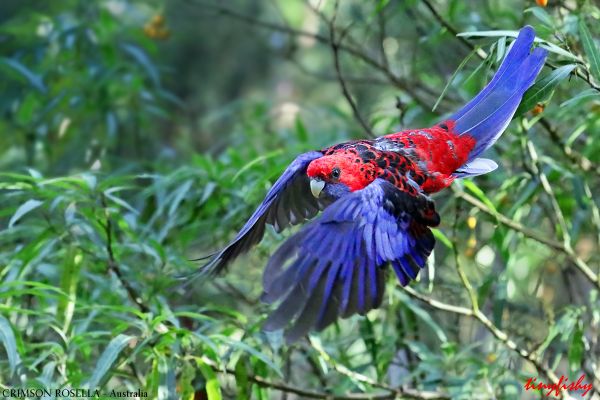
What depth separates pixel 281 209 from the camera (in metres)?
2.64

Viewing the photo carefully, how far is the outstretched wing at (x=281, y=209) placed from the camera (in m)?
2.40

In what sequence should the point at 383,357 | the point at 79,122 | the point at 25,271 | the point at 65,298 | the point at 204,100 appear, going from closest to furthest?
the point at 65,298, the point at 25,271, the point at 383,357, the point at 79,122, the point at 204,100

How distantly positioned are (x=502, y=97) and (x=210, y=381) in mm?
999

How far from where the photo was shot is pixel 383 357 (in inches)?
108

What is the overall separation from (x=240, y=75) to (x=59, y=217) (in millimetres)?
2961

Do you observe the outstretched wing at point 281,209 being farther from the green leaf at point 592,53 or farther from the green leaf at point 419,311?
the green leaf at point 592,53

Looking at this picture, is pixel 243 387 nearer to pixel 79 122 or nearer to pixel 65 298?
pixel 65 298

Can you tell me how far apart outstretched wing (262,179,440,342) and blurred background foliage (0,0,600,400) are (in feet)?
0.80

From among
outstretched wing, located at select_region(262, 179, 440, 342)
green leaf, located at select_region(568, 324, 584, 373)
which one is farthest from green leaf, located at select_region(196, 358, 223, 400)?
green leaf, located at select_region(568, 324, 584, 373)

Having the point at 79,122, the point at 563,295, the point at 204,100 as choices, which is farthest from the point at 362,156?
the point at 204,100

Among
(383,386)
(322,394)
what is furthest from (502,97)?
(322,394)

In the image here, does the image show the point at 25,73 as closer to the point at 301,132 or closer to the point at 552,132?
the point at 301,132

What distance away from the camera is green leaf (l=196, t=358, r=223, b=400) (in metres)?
2.29
